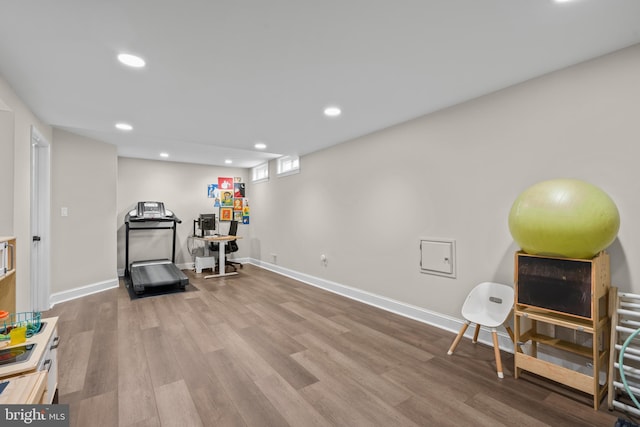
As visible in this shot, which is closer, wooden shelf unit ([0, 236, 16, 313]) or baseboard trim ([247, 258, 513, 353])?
wooden shelf unit ([0, 236, 16, 313])

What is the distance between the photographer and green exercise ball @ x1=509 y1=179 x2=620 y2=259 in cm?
179

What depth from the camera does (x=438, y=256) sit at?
10.6ft

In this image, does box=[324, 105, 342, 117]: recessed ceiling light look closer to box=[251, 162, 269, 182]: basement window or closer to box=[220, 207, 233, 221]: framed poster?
box=[251, 162, 269, 182]: basement window

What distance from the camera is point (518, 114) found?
8.50ft

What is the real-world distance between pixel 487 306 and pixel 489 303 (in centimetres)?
3

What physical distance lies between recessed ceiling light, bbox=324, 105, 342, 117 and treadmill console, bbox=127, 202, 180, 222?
4.25m

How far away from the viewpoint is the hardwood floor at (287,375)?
6.06ft

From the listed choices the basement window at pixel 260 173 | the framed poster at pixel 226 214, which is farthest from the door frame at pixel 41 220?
the basement window at pixel 260 173

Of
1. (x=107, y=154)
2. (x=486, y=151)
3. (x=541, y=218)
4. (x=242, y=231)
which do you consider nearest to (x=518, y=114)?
(x=486, y=151)

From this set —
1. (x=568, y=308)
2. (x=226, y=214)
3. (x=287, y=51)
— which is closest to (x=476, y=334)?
(x=568, y=308)

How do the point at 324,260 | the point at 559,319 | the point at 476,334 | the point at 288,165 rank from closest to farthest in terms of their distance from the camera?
the point at 559,319 < the point at 476,334 < the point at 324,260 < the point at 288,165

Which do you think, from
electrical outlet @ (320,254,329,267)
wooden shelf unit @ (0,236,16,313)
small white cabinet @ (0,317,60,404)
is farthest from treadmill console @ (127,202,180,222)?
small white cabinet @ (0,317,60,404)

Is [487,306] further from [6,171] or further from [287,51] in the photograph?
[6,171]

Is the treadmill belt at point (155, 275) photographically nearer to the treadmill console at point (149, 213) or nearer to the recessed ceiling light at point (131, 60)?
the treadmill console at point (149, 213)
